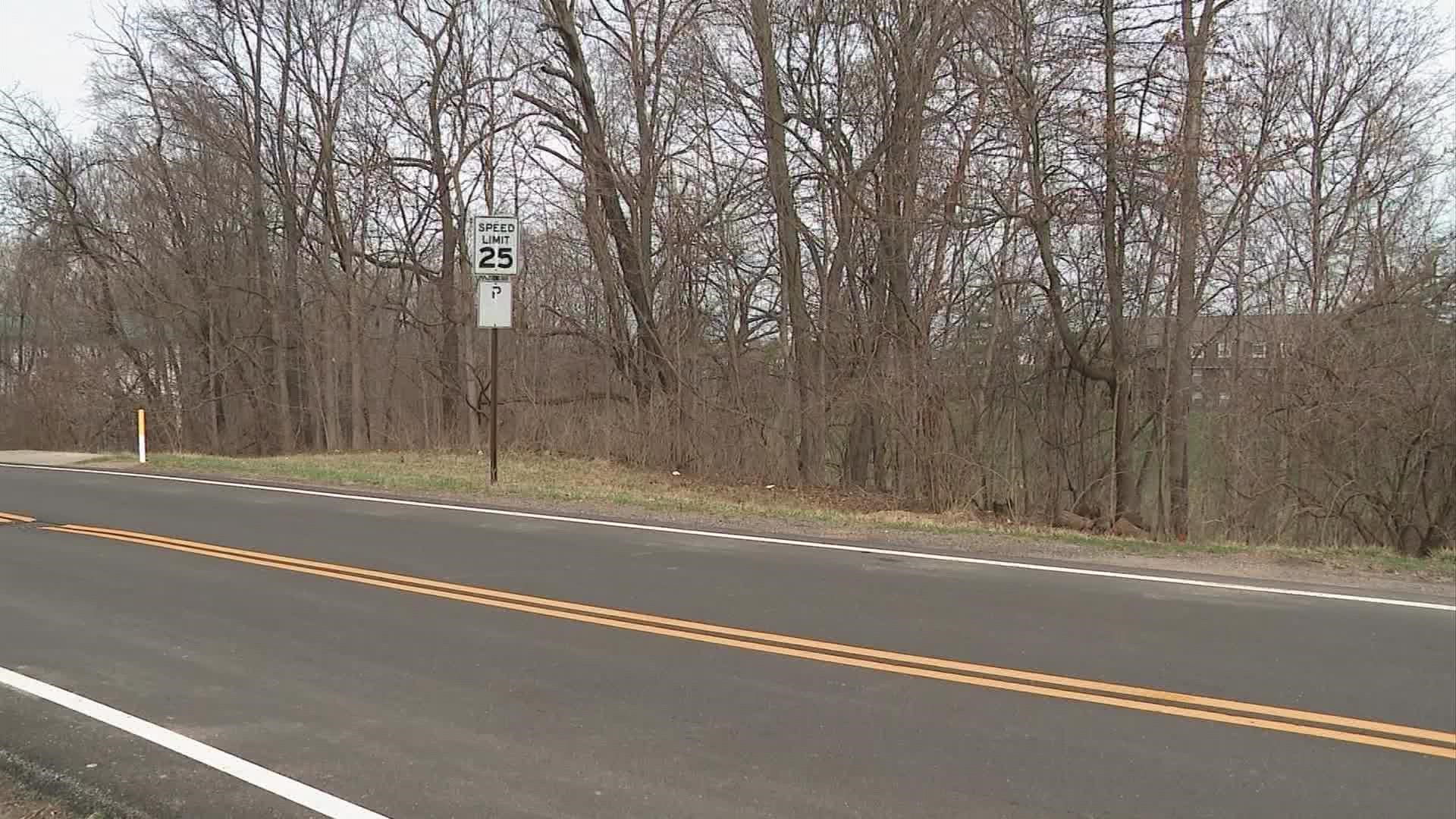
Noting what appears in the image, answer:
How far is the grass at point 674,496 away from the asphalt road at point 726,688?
7.64 ft

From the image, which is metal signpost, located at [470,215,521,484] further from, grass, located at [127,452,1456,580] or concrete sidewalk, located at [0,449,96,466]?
concrete sidewalk, located at [0,449,96,466]

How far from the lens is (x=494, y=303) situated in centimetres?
1566

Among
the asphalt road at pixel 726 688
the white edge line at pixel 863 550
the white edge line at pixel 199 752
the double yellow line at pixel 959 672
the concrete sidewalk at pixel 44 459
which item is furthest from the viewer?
the concrete sidewalk at pixel 44 459

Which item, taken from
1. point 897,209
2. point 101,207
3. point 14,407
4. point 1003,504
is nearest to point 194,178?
point 101,207

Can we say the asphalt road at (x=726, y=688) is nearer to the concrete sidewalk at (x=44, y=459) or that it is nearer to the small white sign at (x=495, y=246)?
the small white sign at (x=495, y=246)

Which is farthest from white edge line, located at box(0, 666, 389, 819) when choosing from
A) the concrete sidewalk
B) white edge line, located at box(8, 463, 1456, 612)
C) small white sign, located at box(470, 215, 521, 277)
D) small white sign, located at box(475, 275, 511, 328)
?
the concrete sidewalk

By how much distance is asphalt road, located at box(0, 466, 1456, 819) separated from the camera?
4070mm

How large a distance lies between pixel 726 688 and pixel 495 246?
11.9 meters

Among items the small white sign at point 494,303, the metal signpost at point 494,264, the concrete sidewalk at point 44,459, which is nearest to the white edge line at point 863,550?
the small white sign at point 494,303

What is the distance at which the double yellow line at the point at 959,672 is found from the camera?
4652mm

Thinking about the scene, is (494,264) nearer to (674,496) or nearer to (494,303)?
(494,303)

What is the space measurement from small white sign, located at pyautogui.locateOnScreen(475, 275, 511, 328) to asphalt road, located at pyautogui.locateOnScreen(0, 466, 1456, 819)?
23.8 feet

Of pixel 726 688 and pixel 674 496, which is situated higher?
pixel 674 496

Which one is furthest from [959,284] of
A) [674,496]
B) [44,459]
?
[44,459]
